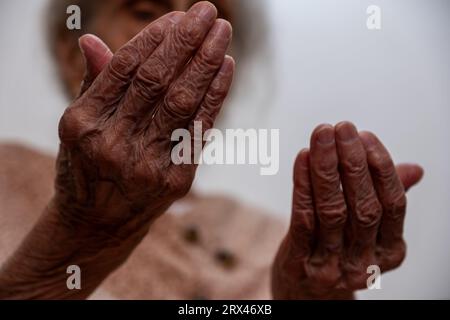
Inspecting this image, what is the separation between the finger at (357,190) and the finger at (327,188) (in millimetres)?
10

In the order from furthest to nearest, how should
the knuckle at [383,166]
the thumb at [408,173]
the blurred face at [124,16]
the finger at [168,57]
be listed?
the blurred face at [124,16], the thumb at [408,173], the knuckle at [383,166], the finger at [168,57]

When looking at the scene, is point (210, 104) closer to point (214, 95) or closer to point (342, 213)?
point (214, 95)

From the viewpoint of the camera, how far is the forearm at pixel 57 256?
0.73 meters

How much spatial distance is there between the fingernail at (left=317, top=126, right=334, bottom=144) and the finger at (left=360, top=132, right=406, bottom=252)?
53 millimetres

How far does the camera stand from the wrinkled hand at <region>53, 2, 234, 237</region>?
62 centimetres

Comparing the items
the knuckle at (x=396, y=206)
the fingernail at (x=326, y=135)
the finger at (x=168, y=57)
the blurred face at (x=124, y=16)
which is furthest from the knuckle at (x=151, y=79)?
the blurred face at (x=124, y=16)

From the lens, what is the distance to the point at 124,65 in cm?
62

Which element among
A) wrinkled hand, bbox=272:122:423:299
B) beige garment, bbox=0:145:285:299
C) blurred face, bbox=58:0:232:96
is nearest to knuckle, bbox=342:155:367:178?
wrinkled hand, bbox=272:122:423:299

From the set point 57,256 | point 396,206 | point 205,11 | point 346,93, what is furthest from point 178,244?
point 346,93

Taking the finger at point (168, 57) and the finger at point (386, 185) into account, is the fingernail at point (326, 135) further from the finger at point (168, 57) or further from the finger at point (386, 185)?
the finger at point (168, 57)

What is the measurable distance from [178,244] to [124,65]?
0.56 metres

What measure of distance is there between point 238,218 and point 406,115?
1.89ft
